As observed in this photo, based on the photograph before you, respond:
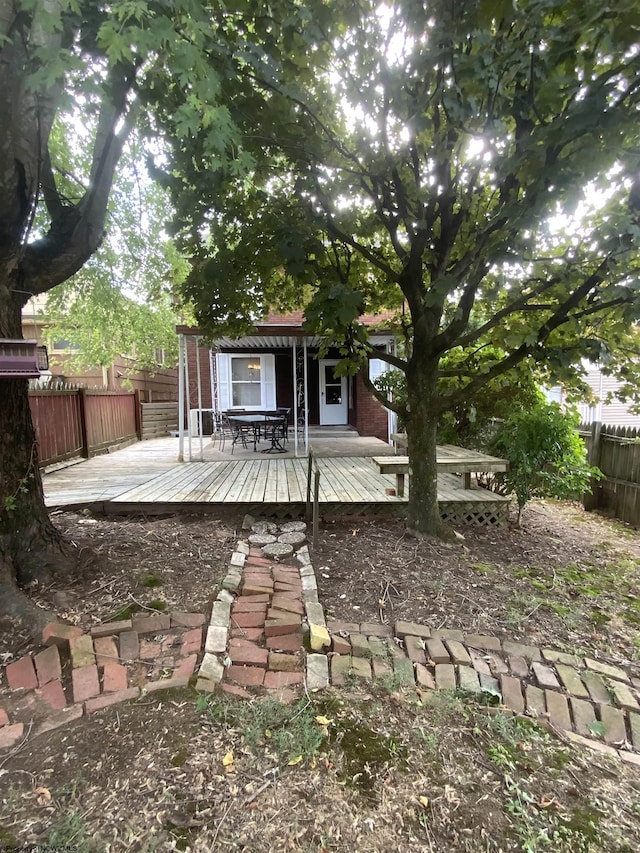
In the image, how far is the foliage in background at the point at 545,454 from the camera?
5.43 meters

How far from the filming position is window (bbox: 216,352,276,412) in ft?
40.1

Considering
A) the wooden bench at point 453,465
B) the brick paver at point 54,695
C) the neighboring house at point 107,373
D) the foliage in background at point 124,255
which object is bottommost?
the brick paver at point 54,695

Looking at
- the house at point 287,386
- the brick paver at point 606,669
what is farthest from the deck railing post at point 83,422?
the brick paver at point 606,669

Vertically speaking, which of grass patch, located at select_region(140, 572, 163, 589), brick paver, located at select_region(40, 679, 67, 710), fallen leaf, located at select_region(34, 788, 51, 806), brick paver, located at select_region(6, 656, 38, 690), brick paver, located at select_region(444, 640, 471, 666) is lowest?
brick paver, located at select_region(444, 640, 471, 666)

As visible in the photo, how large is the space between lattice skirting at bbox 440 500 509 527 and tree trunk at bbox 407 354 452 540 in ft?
2.54

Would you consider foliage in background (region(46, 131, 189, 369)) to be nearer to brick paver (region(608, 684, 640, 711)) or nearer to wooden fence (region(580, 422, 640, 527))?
brick paver (region(608, 684, 640, 711))

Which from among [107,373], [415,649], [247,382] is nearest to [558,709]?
[415,649]

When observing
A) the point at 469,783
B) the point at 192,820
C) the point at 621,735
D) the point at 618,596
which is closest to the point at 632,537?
the point at 618,596

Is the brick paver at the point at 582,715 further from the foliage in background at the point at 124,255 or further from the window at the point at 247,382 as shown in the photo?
the window at the point at 247,382

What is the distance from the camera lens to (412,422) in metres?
4.50

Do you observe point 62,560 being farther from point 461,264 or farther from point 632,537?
point 632,537

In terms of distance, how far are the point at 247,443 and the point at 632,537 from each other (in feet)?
25.9

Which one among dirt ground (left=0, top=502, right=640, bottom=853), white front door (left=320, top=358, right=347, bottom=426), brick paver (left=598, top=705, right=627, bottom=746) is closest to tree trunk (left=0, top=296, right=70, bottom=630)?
dirt ground (left=0, top=502, right=640, bottom=853)

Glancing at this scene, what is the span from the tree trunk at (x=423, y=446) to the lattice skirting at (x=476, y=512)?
0.77 metres
